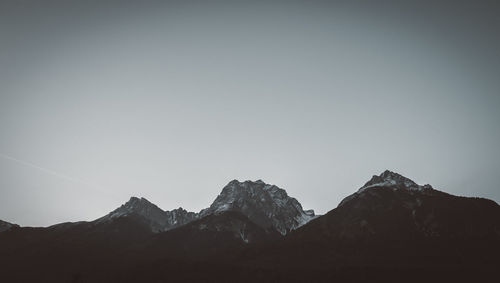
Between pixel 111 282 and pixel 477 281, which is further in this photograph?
pixel 111 282

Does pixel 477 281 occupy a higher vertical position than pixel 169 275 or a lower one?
lower

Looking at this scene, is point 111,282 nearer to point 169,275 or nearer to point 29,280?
point 169,275

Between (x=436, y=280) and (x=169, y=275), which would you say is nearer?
(x=436, y=280)

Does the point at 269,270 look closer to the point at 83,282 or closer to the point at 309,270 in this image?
the point at 309,270

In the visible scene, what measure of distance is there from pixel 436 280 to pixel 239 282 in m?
99.2

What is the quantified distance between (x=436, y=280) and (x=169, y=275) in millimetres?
141865

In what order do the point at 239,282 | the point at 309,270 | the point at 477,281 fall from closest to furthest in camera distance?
the point at 477,281 → the point at 239,282 → the point at 309,270

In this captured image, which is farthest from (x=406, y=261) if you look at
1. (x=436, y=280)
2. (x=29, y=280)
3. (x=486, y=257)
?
(x=29, y=280)

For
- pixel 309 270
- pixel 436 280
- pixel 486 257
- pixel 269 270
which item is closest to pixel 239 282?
pixel 269 270

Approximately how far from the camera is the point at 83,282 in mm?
190250

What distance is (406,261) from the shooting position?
19912cm

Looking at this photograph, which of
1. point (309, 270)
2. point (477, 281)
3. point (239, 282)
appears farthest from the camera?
point (309, 270)

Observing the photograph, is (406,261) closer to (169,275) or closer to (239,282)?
(239,282)

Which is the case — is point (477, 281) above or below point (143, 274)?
below
